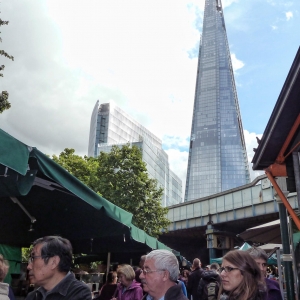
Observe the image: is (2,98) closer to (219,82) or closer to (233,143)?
(233,143)

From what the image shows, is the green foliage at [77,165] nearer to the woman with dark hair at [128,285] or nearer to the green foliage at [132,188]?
the green foliage at [132,188]

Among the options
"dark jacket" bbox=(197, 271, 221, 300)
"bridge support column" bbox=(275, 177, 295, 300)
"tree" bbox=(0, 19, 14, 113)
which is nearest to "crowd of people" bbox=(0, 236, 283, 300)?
"dark jacket" bbox=(197, 271, 221, 300)

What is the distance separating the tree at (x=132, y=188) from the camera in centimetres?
2139

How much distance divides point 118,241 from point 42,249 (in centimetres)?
582

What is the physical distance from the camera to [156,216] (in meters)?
22.2

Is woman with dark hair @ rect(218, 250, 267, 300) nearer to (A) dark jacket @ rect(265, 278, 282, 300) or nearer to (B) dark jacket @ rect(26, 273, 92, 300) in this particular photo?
(A) dark jacket @ rect(265, 278, 282, 300)

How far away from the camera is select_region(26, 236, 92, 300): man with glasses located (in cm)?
246

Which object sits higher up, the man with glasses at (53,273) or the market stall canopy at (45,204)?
the market stall canopy at (45,204)

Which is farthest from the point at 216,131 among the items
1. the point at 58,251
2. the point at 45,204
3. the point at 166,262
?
the point at 58,251

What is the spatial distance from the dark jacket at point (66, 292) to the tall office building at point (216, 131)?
14643 cm

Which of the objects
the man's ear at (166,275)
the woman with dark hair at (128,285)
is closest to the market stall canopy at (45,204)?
the woman with dark hair at (128,285)

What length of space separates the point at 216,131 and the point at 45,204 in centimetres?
15227

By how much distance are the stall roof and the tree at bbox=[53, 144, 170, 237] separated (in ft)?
51.2

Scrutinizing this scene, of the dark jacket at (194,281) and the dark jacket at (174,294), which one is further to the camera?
the dark jacket at (194,281)
